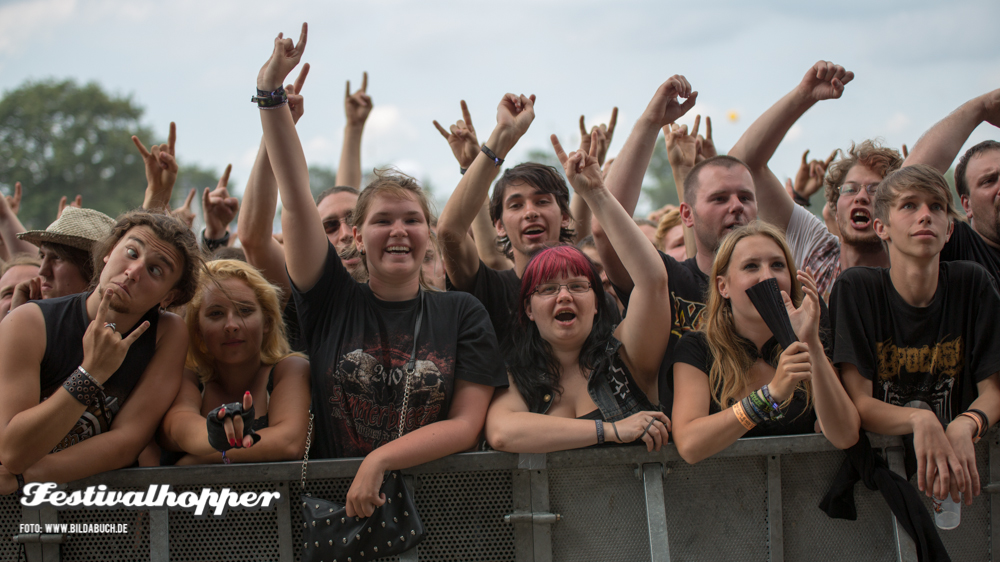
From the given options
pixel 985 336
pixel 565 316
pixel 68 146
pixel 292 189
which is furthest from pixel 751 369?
pixel 68 146

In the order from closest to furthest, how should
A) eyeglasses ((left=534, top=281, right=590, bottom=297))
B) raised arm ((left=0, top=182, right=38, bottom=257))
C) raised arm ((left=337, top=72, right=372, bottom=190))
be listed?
eyeglasses ((left=534, top=281, right=590, bottom=297)), raised arm ((left=0, top=182, right=38, bottom=257)), raised arm ((left=337, top=72, right=372, bottom=190))

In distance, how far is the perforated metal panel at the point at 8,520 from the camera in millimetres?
2541

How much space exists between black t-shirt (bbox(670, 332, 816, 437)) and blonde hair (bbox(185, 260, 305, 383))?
1812 millimetres

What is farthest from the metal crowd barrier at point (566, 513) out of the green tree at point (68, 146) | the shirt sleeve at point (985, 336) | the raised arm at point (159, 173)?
the green tree at point (68, 146)

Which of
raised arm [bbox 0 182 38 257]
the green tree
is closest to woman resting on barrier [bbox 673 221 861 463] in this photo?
raised arm [bbox 0 182 38 257]

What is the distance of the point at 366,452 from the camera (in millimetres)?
2844

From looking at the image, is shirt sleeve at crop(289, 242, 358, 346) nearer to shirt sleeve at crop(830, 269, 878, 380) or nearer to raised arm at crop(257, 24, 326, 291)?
raised arm at crop(257, 24, 326, 291)

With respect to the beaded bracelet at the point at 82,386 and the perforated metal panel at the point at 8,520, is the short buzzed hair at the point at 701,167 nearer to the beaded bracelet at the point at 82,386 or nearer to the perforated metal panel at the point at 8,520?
the beaded bracelet at the point at 82,386

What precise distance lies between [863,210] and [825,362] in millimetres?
1971

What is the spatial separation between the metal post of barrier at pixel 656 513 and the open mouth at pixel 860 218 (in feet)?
7.97

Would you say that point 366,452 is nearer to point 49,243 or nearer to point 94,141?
point 49,243

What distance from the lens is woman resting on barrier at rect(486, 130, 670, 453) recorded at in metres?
2.92

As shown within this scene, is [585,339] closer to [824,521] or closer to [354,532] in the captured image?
[824,521]


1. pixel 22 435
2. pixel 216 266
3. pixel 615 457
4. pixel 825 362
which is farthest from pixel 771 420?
pixel 22 435
